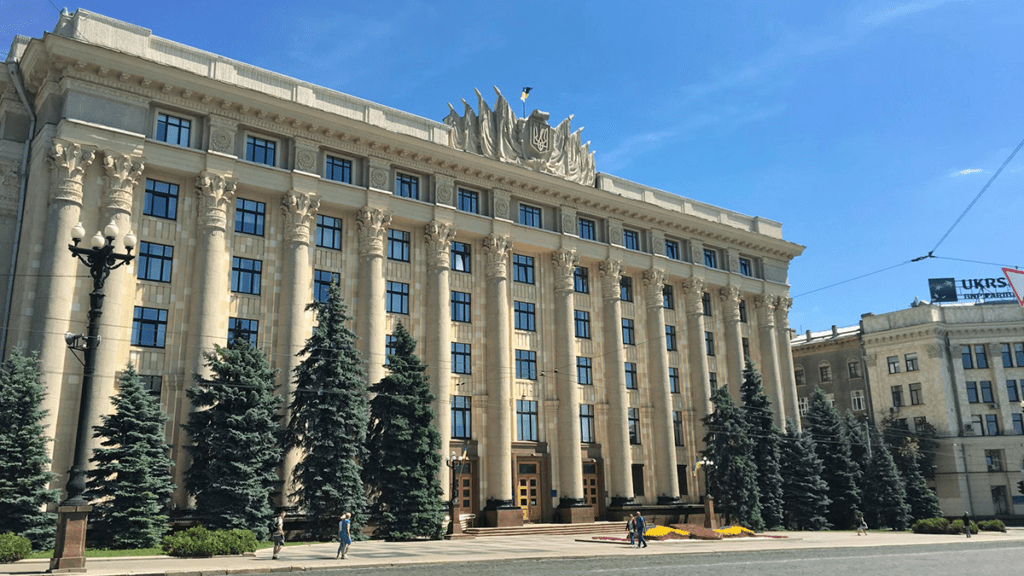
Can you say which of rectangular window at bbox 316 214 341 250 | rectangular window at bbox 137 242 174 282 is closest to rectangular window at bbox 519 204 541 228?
rectangular window at bbox 316 214 341 250

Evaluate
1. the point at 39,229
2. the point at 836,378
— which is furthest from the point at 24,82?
the point at 836,378

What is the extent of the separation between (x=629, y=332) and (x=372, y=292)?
1745cm

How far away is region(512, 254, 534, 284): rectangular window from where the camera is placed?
43906 mm

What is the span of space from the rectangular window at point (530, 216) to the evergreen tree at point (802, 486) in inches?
796

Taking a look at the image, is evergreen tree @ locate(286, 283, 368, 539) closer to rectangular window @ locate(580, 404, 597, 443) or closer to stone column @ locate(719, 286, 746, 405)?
rectangular window @ locate(580, 404, 597, 443)

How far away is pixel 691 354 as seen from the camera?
4988 cm

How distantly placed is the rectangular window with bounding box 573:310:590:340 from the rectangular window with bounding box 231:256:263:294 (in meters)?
18.0

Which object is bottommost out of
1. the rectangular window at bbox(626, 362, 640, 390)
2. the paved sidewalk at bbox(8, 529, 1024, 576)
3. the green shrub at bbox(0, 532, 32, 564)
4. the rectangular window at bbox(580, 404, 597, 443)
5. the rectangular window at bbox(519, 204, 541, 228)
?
the paved sidewalk at bbox(8, 529, 1024, 576)

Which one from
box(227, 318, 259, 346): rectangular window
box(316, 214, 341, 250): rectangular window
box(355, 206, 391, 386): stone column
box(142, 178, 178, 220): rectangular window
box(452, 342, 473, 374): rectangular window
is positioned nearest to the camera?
box(142, 178, 178, 220): rectangular window

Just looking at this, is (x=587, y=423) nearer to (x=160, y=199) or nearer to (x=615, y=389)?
(x=615, y=389)

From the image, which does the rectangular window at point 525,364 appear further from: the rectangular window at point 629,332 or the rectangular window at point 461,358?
the rectangular window at point 629,332

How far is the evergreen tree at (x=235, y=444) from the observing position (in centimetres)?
2803

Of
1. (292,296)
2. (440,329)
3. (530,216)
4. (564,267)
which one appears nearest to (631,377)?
(564,267)

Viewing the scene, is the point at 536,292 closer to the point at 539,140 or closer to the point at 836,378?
the point at 539,140
